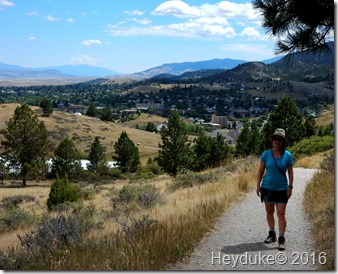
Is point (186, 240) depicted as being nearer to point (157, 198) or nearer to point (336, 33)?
point (336, 33)

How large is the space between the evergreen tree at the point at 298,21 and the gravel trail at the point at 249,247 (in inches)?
119

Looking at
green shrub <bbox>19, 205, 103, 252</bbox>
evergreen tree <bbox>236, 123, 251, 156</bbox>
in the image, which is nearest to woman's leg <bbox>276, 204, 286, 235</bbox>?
green shrub <bbox>19, 205, 103, 252</bbox>

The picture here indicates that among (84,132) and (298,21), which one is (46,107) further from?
(298,21)

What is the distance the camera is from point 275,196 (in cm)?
605

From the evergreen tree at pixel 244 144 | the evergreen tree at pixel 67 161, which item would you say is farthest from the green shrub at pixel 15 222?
the evergreen tree at pixel 244 144

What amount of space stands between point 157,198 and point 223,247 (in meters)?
5.57

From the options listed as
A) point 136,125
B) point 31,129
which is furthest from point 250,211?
point 136,125

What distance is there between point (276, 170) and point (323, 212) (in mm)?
1956

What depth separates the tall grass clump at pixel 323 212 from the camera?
565 centimetres

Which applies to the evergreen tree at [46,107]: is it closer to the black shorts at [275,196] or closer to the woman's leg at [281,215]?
the black shorts at [275,196]

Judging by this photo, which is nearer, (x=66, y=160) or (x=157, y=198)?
(x=157, y=198)

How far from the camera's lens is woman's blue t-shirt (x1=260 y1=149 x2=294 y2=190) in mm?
5930

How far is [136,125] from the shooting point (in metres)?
158

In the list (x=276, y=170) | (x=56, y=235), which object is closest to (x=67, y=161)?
(x=56, y=235)
